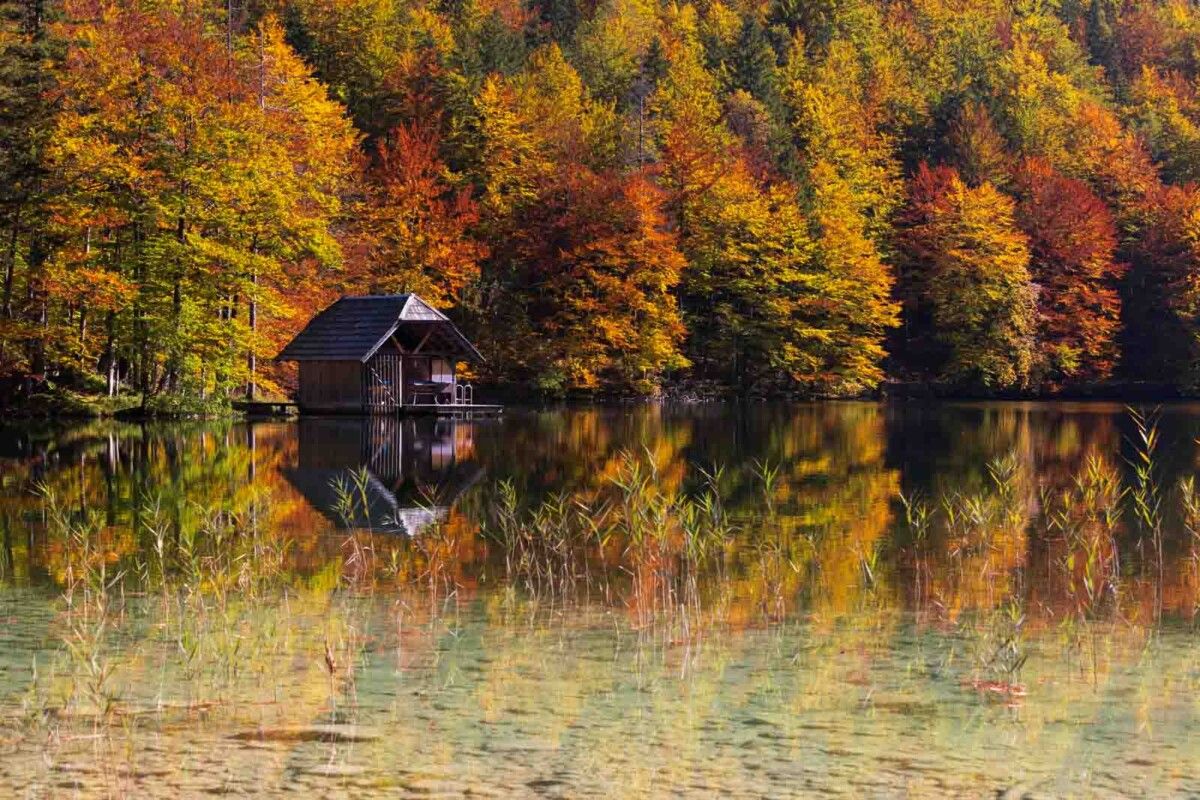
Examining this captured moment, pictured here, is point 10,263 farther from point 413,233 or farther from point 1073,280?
point 1073,280

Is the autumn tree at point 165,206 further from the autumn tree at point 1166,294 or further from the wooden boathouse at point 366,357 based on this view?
the autumn tree at point 1166,294

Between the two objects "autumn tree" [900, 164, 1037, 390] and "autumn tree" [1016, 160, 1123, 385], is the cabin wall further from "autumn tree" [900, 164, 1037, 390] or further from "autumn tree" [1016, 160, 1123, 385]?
"autumn tree" [1016, 160, 1123, 385]

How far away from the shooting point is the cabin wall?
→ 41.2 meters

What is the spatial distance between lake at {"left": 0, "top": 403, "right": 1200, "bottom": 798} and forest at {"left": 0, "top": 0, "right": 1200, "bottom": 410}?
1950cm

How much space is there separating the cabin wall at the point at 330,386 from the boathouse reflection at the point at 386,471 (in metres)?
4.32

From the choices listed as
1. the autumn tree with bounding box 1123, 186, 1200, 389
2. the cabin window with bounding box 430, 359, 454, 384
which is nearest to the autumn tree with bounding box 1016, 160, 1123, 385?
the autumn tree with bounding box 1123, 186, 1200, 389

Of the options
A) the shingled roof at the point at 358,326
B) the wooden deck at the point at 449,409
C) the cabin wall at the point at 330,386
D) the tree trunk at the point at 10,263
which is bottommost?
the wooden deck at the point at 449,409

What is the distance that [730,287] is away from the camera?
57.0 meters

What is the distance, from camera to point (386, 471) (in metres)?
22.2

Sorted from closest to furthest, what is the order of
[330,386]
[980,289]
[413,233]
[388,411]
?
[388,411], [330,386], [413,233], [980,289]

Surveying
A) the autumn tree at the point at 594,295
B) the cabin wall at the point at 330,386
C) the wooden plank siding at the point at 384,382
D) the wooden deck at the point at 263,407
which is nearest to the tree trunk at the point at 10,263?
the wooden deck at the point at 263,407

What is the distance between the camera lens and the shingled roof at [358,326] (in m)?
40.8

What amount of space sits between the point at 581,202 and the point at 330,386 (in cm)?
Answer: 1577

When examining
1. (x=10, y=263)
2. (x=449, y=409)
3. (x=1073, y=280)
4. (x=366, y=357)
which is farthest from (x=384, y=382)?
(x=1073, y=280)
